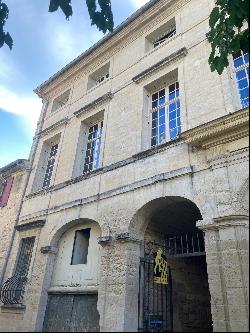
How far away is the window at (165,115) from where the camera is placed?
23.5 feet

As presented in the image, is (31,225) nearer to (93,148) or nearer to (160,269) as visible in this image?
(93,148)

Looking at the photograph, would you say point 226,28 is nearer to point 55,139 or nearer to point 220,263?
point 220,263

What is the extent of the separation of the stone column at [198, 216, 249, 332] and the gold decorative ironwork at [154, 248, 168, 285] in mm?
1540

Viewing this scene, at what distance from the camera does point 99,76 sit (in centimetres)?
1091

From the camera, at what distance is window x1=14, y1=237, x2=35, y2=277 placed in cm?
848

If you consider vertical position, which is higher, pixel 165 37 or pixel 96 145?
pixel 165 37

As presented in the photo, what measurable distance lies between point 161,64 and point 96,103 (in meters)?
2.47

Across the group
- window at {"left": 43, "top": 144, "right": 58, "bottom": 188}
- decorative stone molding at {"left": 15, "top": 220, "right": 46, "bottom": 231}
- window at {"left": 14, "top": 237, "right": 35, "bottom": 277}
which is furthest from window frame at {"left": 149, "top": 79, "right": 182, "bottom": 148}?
window at {"left": 14, "top": 237, "right": 35, "bottom": 277}

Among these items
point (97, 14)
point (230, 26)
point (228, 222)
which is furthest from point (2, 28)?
point (228, 222)

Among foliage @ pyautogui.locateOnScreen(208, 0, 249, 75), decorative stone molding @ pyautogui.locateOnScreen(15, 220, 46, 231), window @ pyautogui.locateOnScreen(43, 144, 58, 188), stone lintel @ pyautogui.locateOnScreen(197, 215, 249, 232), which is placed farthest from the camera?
window @ pyautogui.locateOnScreen(43, 144, 58, 188)

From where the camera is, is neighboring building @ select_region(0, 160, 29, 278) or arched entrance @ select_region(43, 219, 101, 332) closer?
arched entrance @ select_region(43, 219, 101, 332)

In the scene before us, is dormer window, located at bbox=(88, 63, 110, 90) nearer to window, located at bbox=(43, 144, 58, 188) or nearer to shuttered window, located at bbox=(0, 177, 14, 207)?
window, located at bbox=(43, 144, 58, 188)

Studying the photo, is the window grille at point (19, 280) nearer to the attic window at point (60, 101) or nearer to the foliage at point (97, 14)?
the attic window at point (60, 101)

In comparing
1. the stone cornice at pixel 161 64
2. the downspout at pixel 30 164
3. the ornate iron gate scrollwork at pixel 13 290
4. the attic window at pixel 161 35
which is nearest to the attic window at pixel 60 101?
the downspout at pixel 30 164
